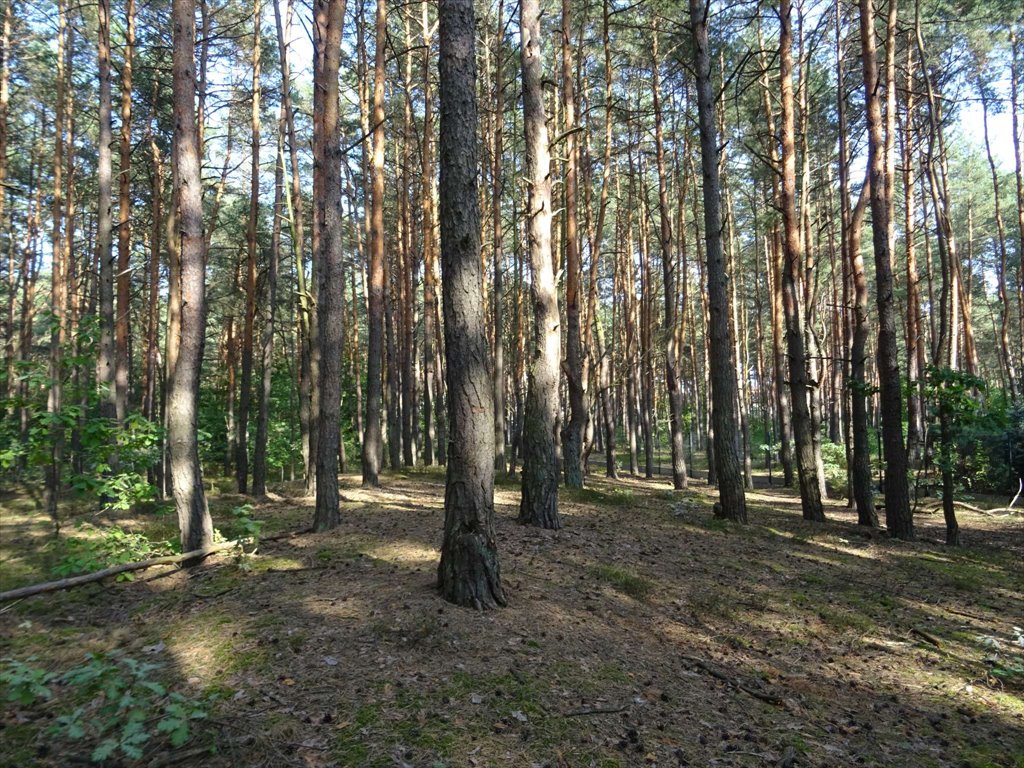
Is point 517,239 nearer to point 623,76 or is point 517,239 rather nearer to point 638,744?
point 623,76

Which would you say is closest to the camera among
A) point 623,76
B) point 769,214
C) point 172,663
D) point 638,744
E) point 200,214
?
point 638,744

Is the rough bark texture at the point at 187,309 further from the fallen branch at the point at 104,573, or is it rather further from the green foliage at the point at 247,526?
the green foliage at the point at 247,526

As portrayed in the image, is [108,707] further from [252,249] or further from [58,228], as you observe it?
[58,228]

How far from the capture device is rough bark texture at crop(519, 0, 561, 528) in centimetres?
872

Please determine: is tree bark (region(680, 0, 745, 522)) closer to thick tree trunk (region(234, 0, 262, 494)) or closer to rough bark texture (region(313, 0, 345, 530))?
rough bark texture (region(313, 0, 345, 530))

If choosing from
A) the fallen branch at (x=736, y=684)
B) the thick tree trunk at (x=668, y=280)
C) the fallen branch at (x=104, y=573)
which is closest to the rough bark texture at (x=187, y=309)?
the fallen branch at (x=104, y=573)

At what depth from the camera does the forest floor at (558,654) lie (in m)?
3.46

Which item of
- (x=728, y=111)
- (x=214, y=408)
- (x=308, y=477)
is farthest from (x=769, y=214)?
(x=214, y=408)

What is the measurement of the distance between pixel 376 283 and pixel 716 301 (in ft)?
27.9

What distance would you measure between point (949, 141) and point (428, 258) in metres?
21.4

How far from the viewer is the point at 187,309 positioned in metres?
6.71

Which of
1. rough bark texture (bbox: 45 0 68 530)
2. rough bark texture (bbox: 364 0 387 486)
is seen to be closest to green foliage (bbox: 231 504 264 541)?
rough bark texture (bbox: 364 0 387 486)

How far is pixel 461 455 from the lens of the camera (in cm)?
516

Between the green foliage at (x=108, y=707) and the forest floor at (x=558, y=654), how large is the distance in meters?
0.12
